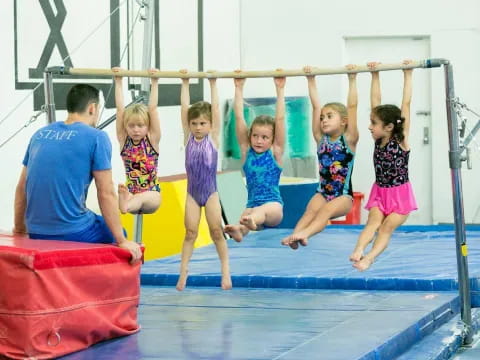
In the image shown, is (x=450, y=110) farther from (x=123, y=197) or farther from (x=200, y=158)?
(x=123, y=197)

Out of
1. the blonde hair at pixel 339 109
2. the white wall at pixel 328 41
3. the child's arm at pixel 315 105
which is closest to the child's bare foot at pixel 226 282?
the child's arm at pixel 315 105

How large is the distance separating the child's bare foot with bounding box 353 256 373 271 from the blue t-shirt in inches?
79.5

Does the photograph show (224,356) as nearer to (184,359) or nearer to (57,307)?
(184,359)

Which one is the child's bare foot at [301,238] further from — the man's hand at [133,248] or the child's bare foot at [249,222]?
the man's hand at [133,248]

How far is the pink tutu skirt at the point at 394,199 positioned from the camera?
7.14 m

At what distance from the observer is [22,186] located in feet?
21.0

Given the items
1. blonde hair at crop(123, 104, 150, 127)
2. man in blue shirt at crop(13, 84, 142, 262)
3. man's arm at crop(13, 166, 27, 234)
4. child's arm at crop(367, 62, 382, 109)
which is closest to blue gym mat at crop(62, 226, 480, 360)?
man in blue shirt at crop(13, 84, 142, 262)

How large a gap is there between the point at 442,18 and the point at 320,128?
21.4ft

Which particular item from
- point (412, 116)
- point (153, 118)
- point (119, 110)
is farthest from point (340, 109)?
point (412, 116)

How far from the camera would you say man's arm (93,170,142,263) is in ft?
19.5

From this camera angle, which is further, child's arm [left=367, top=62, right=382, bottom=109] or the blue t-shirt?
child's arm [left=367, top=62, right=382, bottom=109]

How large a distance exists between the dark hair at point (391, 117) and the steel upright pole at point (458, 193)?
0.33 metres

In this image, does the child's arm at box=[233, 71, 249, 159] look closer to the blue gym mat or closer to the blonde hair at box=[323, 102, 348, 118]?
the blonde hair at box=[323, 102, 348, 118]

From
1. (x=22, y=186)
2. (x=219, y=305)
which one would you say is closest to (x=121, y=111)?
(x=22, y=186)
